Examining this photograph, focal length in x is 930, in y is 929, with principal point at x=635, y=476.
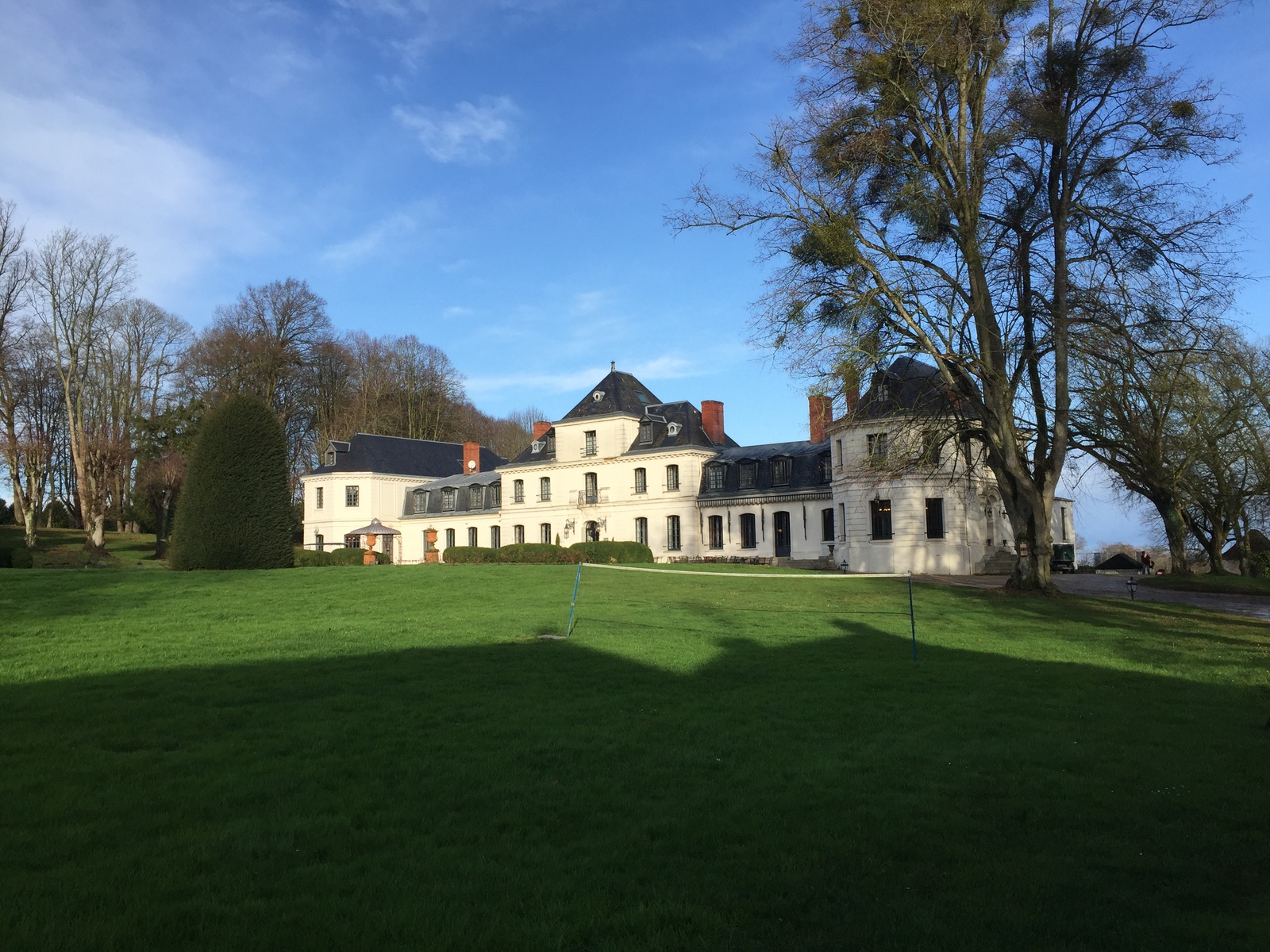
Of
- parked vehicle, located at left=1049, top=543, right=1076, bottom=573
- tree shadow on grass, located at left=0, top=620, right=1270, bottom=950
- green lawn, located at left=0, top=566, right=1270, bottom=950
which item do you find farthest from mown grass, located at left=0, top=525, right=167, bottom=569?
parked vehicle, located at left=1049, top=543, right=1076, bottom=573

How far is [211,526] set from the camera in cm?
2311

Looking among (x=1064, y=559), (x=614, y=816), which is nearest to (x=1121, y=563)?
(x=1064, y=559)

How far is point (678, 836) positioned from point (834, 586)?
2040 centimetres

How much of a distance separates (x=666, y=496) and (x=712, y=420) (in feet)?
A: 17.3

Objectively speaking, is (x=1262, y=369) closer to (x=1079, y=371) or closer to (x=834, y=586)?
(x=1079, y=371)

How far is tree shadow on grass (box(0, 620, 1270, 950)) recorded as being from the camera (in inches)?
161

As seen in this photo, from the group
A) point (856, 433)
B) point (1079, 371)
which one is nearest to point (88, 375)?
point (856, 433)

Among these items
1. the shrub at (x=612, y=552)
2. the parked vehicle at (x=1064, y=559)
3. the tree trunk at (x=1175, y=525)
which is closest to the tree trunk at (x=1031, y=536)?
the tree trunk at (x=1175, y=525)

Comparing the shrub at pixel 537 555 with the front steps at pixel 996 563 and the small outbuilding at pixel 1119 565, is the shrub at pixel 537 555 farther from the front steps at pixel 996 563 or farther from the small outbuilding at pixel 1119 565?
the small outbuilding at pixel 1119 565

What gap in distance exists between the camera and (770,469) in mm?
45656

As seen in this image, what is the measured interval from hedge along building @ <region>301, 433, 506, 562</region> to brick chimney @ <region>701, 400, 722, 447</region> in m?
13.6

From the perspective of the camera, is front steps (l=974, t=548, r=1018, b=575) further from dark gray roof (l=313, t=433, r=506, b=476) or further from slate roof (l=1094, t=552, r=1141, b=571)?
dark gray roof (l=313, t=433, r=506, b=476)

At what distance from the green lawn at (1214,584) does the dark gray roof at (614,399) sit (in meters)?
27.3

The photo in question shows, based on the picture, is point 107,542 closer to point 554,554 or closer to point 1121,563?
point 554,554
